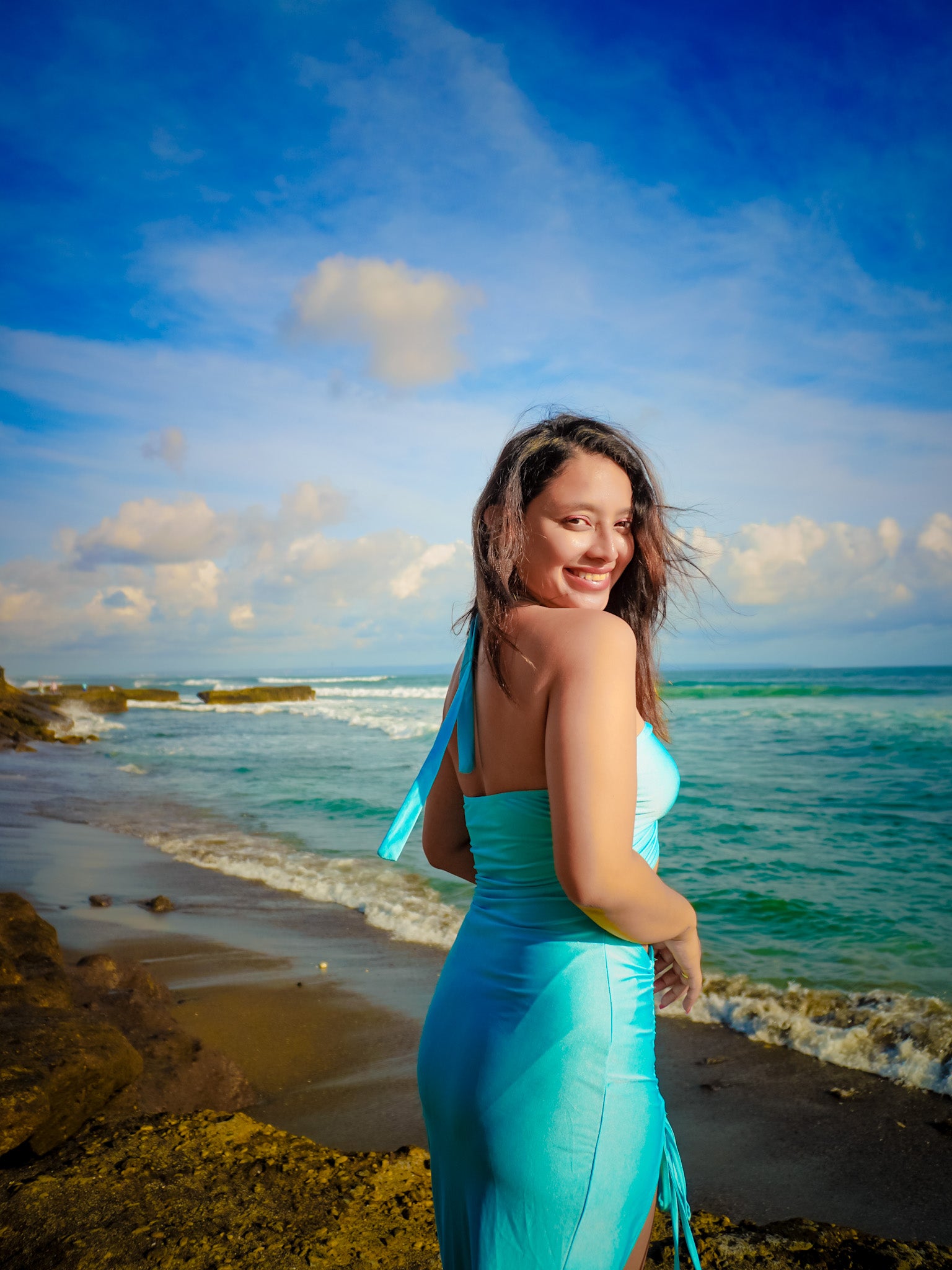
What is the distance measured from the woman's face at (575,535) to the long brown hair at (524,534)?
0.02 meters

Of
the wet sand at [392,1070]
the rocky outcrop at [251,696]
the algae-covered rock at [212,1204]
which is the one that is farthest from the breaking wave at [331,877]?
the rocky outcrop at [251,696]

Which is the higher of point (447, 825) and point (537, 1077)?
point (447, 825)

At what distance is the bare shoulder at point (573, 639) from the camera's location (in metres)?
1.26

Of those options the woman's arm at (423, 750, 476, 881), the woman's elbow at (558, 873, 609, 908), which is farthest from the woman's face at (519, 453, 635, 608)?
the woman's elbow at (558, 873, 609, 908)

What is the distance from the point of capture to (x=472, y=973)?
1.39 m

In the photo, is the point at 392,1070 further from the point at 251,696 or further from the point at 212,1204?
the point at 251,696

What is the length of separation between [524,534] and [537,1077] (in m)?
0.98

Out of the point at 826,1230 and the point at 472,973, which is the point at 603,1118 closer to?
the point at 472,973

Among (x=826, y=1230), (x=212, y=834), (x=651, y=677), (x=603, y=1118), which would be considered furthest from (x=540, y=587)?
(x=212, y=834)

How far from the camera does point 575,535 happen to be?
1.61 meters

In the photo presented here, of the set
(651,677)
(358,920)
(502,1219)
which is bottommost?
(358,920)

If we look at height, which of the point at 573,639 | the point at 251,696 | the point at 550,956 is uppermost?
the point at 573,639

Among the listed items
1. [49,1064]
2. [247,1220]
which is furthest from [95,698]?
[247,1220]

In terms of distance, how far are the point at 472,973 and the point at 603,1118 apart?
1.01 ft
